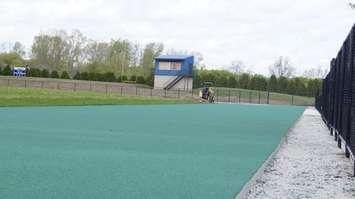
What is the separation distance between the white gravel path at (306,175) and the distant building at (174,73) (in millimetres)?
47947

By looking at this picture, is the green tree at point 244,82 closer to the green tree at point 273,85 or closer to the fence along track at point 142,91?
the green tree at point 273,85

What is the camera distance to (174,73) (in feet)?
193

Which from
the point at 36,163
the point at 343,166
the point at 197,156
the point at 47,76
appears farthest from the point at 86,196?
the point at 47,76

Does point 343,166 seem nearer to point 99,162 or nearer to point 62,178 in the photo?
point 99,162

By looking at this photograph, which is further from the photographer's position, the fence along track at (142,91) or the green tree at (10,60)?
the green tree at (10,60)

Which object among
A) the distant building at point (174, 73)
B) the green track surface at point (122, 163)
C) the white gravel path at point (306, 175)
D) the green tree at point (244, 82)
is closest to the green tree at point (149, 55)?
the green tree at point (244, 82)

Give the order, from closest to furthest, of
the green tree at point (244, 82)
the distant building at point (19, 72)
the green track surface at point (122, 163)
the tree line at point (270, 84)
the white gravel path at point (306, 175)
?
the green track surface at point (122, 163)
the white gravel path at point (306, 175)
the distant building at point (19, 72)
the tree line at point (270, 84)
the green tree at point (244, 82)

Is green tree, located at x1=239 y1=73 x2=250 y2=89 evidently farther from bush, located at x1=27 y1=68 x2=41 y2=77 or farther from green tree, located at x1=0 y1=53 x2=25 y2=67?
green tree, located at x1=0 y1=53 x2=25 y2=67

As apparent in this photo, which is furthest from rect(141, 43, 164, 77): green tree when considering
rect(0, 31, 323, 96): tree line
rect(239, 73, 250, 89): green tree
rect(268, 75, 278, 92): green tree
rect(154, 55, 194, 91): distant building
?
rect(154, 55, 194, 91): distant building

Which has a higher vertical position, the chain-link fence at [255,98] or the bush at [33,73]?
the bush at [33,73]

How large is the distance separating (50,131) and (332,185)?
7252mm

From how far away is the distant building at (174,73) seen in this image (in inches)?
2308

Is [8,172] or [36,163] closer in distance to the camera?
[8,172]

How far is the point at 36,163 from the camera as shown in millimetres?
6793
